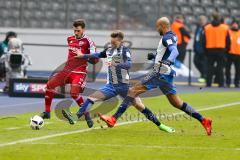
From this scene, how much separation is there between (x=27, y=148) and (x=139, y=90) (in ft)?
10.3

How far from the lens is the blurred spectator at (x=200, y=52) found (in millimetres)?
32406

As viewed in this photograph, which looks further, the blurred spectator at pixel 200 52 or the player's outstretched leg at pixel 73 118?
the blurred spectator at pixel 200 52

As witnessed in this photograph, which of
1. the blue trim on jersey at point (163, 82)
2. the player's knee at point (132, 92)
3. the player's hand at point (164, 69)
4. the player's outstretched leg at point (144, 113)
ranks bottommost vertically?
the player's outstretched leg at point (144, 113)

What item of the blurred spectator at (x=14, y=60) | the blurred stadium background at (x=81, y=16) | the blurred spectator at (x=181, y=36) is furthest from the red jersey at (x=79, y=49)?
the blurred stadium background at (x=81, y=16)

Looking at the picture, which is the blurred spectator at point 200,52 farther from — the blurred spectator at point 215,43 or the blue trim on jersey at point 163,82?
the blue trim on jersey at point 163,82

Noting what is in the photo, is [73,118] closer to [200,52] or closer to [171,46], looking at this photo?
[171,46]

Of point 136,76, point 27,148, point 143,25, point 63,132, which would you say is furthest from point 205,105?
point 143,25

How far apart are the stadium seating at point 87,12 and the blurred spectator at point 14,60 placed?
34.7 feet

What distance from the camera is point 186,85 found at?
106 feet

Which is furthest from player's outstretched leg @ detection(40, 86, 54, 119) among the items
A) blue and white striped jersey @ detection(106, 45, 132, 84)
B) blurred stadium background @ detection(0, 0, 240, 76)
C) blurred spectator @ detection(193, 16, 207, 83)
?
blurred stadium background @ detection(0, 0, 240, 76)

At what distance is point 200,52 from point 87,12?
22.7 ft

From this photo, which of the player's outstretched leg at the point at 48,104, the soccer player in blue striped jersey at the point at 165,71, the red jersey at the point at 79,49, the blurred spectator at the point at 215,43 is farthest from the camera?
the blurred spectator at the point at 215,43

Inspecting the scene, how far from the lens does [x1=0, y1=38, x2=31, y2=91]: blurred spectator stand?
2628cm

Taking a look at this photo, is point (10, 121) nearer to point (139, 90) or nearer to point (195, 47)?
point (139, 90)
